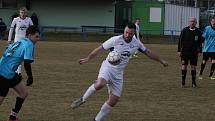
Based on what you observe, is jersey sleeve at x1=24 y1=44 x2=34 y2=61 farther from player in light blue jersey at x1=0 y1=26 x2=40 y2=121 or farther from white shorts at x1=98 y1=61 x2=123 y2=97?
white shorts at x1=98 y1=61 x2=123 y2=97

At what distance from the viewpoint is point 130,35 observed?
31.4ft

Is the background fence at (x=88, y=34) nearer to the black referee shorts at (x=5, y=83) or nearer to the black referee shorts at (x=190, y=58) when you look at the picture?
the black referee shorts at (x=190, y=58)

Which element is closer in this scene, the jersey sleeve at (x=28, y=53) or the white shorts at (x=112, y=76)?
the jersey sleeve at (x=28, y=53)

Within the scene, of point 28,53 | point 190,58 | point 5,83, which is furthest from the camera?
point 190,58

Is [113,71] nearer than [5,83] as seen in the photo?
No

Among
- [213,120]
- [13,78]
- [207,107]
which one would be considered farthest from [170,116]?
[13,78]

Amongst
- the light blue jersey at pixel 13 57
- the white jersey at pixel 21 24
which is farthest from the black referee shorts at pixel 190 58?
the light blue jersey at pixel 13 57

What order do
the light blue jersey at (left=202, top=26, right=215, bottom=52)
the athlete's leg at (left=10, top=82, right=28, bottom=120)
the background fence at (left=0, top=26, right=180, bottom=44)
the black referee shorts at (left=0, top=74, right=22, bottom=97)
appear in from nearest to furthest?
1. the black referee shorts at (left=0, top=74, right=22, bottom=97)
2. the athlete's leg at (left=10, top=82, right=28, bottom=120)
3. the light blue jersey at (left=202, top=26, right=215, bottom=52)
4. the background fence at (left=0, top=26, right=180, bottom=44)

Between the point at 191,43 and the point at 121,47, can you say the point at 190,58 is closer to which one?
the point at 191,43

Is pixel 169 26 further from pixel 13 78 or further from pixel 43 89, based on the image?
pixel 13 78

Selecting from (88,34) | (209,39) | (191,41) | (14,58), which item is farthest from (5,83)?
(88,34)

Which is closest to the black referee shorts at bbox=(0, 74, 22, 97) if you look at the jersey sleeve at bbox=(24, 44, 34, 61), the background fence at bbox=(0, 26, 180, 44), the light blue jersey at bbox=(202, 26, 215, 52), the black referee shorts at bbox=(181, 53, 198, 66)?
the jersey sleeve at bbox=(24, 44, 34, 61)

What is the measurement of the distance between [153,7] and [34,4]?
1100 centimetres

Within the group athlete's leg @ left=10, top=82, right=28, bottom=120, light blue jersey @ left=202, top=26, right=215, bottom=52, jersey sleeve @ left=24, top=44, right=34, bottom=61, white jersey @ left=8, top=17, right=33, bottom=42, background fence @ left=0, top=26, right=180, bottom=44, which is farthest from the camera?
background fence @ left=0, top=26, right=180, bottom=44
